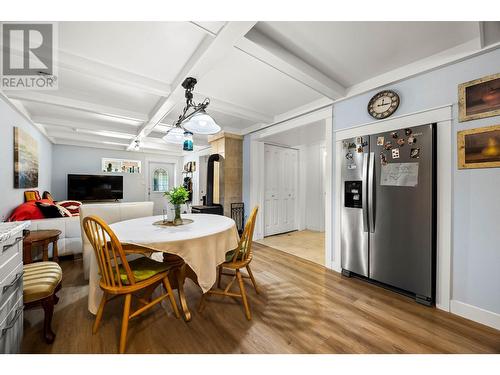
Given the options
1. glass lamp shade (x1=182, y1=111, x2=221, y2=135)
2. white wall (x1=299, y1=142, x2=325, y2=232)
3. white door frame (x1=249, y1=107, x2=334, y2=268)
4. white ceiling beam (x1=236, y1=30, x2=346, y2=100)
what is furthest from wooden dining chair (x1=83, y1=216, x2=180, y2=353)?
white wall (x1=299, y1=142, x2=325, y2=232)

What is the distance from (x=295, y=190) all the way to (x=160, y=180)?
4.98 meters

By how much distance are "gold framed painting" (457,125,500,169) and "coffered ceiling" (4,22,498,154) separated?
0.69m

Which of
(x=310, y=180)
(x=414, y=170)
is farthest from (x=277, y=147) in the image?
(x=414, y=170)

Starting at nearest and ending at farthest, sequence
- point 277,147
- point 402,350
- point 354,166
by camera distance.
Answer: point 402,350
point 354,166
point 277,147

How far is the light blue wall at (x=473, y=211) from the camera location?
159 cm

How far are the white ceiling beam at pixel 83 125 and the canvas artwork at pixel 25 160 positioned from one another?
40 cm

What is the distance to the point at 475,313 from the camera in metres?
1.65

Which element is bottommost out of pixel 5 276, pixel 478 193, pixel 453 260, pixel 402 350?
pixel 402 350

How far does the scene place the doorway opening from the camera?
→ 414 centimetres

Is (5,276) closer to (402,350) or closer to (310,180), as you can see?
(402,350)

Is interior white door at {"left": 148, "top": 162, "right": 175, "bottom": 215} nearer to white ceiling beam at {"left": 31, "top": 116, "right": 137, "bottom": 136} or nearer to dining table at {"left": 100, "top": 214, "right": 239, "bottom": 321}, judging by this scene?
white ceiling beam at {"left": 31, "top": 116, "right": 137, "bottom": 136}

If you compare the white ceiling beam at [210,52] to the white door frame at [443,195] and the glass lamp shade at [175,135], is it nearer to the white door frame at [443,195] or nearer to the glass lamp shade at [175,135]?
the glass lamp shade at [175,135]

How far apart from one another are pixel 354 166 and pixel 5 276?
3035 mm

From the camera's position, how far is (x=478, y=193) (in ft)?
5.44
